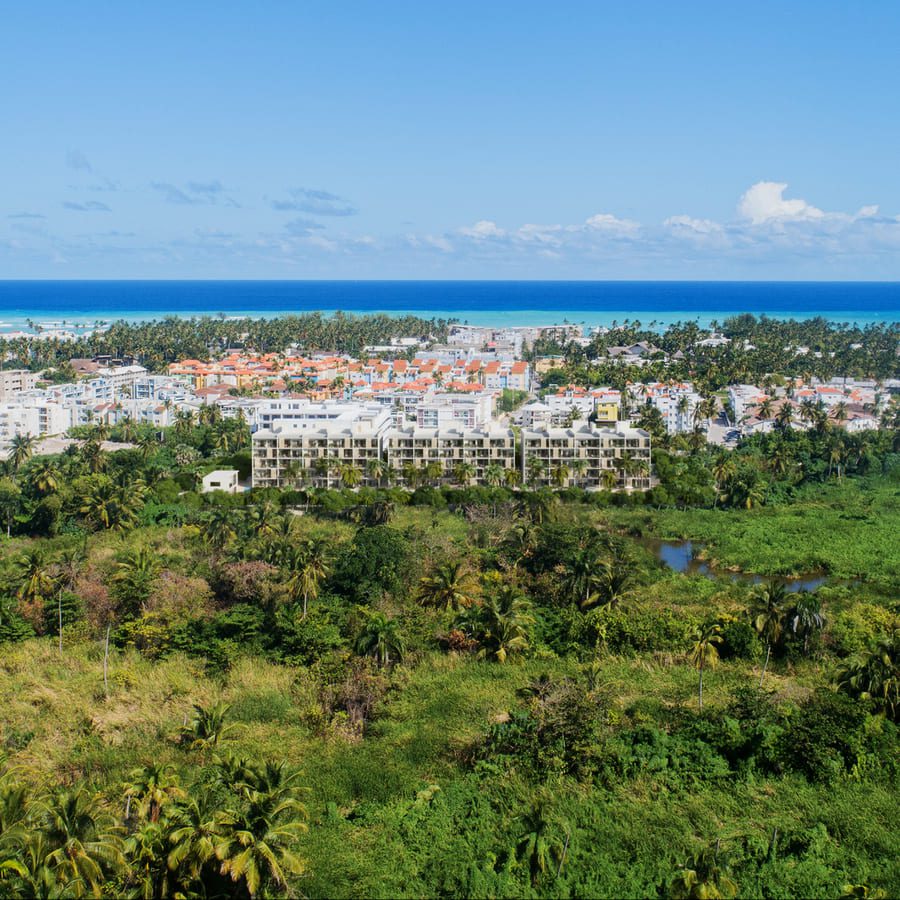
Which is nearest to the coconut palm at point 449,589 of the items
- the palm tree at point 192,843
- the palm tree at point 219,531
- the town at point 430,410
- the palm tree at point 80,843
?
the palm tree at point 219,531

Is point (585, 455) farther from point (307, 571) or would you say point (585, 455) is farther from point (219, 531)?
point (307, 571)

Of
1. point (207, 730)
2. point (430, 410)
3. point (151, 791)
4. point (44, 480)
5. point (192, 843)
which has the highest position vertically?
point (430, 410)

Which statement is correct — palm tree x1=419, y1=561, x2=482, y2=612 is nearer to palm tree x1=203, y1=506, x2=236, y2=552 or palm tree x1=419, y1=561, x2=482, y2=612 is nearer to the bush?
palm tree x1=203, y1=506, x2=236, y2=552

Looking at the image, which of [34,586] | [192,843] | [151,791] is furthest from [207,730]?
[34,586]

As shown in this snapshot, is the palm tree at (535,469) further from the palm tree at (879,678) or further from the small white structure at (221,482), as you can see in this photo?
the palm tree at (879,678)

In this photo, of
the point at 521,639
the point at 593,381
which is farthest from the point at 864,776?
the point at 593,381

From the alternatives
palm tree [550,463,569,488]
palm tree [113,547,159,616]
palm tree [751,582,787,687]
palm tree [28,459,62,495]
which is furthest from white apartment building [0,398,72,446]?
palm tree [751,582,787,687]

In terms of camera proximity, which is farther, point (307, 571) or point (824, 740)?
point (307, 571)
